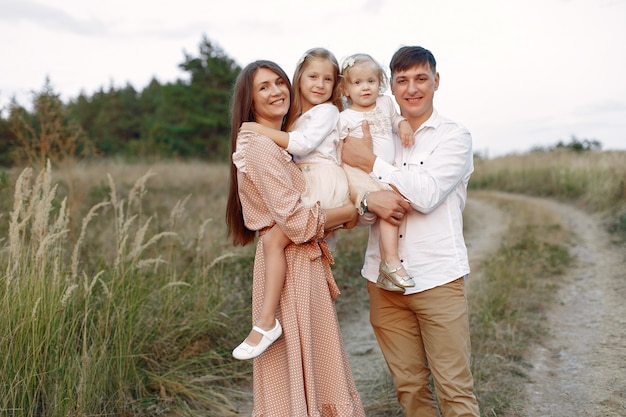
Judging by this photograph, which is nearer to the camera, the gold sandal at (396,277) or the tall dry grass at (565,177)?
the gold sandal at (396,277)

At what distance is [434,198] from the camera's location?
275cm

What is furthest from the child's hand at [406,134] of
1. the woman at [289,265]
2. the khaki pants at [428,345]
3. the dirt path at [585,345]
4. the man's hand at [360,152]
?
the dirt path at [585,345]

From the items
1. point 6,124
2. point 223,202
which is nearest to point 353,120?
point 6,124

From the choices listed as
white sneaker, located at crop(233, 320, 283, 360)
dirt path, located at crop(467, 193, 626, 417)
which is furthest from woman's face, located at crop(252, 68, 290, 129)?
dirt path, located at crop(467, 193, 626, 417)

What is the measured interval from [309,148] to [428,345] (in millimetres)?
1177

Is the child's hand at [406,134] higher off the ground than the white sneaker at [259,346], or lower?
higher

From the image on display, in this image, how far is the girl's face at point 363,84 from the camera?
315 cm

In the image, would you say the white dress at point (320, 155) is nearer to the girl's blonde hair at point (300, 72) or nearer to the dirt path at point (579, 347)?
the girl's blonde hair at point (300, 72)

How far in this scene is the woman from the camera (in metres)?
2.64

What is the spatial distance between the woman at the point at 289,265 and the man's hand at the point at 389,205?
0.39 feet

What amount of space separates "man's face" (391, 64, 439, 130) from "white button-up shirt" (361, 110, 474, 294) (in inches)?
2.8

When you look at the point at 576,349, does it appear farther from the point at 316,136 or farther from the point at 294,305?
the point at 316,136

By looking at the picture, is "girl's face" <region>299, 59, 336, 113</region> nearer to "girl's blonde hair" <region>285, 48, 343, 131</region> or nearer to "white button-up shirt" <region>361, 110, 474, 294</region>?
"girl's blonde hair" <region>285, 48, 343, 131</region>

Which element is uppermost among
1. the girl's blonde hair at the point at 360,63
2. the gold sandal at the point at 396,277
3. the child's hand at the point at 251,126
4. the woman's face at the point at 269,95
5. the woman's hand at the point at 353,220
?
the girl's blonde hair at the point at 360,63
